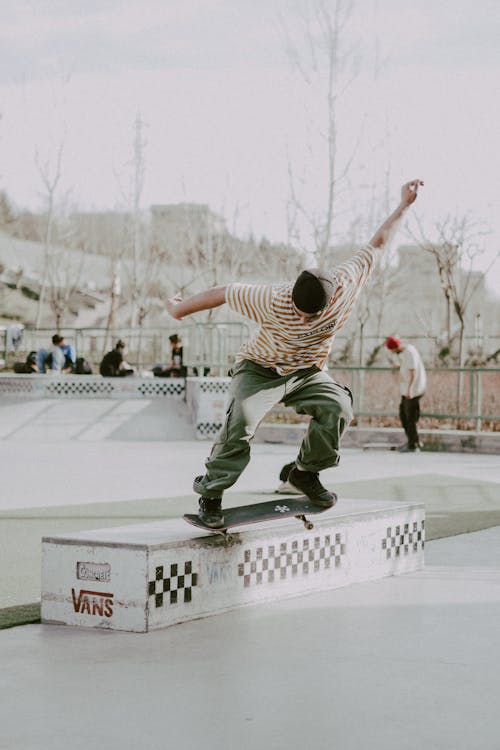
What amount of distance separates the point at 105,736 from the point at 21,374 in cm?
2368

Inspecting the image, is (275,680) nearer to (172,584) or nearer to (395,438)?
(172,584)

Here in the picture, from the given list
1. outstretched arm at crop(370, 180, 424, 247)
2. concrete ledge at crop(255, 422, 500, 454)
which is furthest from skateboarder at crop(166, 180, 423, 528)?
concrete ledge at crop(255, 422, 500, 454)

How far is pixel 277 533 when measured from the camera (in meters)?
6.31

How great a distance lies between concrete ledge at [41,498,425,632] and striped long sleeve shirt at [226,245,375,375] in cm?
89

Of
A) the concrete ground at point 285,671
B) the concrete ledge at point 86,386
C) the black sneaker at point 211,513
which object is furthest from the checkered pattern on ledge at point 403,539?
the concrete ledge at point 86,386

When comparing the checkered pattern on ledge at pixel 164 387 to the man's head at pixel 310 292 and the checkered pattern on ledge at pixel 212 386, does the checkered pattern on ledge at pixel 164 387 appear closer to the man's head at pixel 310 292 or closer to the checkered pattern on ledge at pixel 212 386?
the checkered pattern on ledge at pixel 212 386

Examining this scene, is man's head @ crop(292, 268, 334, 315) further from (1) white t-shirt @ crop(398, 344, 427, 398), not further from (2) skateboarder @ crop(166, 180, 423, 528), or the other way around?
(1) white t-shirt @ crop(398, 344, 427, 398)

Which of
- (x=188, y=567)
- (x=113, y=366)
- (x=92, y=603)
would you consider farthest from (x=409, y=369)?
(x=92, y=603)

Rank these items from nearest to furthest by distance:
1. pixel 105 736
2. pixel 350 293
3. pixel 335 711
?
pixel 105 736 < pixel 335 711 < pixel 350 293

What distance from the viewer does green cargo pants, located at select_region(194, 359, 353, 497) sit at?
236 inches

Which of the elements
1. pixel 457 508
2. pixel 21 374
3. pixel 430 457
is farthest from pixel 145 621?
pixel 21 374

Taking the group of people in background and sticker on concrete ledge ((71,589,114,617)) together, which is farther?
the group of people in background

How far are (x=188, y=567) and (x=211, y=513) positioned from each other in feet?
1.07

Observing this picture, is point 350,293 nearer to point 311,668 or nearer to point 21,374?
point 311,668
